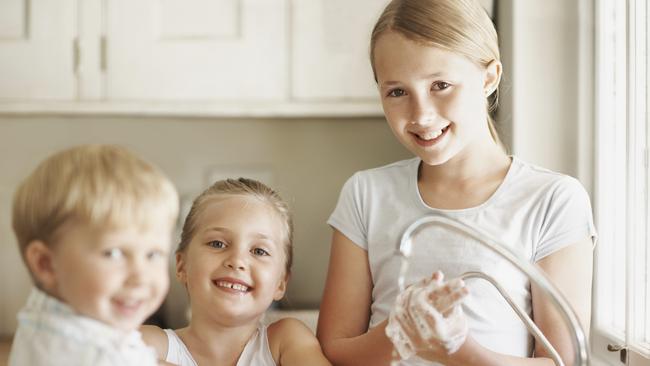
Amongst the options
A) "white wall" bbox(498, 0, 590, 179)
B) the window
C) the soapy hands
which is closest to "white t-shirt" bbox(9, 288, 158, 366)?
the soapy hands

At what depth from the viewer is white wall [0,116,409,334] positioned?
7.09 feet

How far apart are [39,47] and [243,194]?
88 centimetres

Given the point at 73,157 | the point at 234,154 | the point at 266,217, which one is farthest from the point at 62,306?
the point at 234,154

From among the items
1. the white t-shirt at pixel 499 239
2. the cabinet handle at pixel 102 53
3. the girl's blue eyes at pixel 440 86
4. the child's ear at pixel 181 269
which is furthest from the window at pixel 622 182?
the cabinet handle at pixel 102 53

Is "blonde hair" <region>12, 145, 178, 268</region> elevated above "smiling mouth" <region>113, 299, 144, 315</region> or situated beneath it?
elevated above

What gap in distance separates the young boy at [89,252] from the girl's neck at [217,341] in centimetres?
43

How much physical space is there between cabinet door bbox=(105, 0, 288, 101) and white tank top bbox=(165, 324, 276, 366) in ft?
2.52

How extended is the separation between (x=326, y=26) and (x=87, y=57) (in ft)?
1.85

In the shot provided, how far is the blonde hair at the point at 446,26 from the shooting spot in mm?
1104

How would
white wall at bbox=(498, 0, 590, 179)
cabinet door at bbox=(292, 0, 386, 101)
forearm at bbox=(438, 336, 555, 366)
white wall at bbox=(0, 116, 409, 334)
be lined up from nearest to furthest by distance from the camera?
forearm at bbox=(438, 336, 555, 366), white wall at bbox=(498, 0, 590, 179), cabinet door at bbox=(292, 0, 386, 101), white wall at bbox=(0, 116, 409, 334)

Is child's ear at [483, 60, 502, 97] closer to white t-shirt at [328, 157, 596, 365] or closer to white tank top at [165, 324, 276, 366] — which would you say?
white t-shirt at [328, 157, 596, 365]

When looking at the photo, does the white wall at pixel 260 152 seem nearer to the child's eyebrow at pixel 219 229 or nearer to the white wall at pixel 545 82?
the white wall at pixel 545 82

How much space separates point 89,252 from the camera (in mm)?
709

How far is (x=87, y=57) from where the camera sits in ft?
6.03
